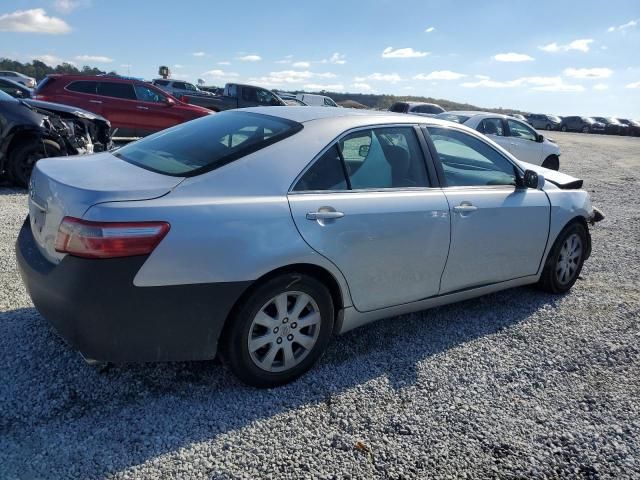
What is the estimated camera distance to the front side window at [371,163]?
120 inches

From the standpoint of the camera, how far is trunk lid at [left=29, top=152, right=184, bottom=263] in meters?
2.48

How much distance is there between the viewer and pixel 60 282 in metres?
2.46

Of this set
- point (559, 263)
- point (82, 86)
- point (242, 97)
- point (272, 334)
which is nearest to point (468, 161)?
point (559, 263)

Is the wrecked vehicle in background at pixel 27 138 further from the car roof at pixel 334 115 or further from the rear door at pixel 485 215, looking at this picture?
the rear door at pixel 485 215

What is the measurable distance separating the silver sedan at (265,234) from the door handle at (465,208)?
0.01 metres

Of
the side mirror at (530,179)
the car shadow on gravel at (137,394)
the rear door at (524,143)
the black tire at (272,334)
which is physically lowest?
the car shadow on gravel at (137,394)

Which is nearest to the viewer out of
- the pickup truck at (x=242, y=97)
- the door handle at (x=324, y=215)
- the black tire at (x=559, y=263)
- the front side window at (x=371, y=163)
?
the door handle at (x=324, y=215)

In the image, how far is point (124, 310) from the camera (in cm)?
244

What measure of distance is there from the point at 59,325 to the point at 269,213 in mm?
1187

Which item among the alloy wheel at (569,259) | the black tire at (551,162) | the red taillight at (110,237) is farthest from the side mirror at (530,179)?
the black tire at (551,162)

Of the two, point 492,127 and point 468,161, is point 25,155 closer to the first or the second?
point 468,161

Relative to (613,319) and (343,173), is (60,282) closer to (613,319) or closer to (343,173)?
(343,173)

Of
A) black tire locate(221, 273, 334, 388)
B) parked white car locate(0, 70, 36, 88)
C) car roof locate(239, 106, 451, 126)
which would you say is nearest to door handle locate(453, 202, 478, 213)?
car roof locate(239, 106, 451, 126)

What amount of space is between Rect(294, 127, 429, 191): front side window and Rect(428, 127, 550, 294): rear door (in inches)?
9.0
